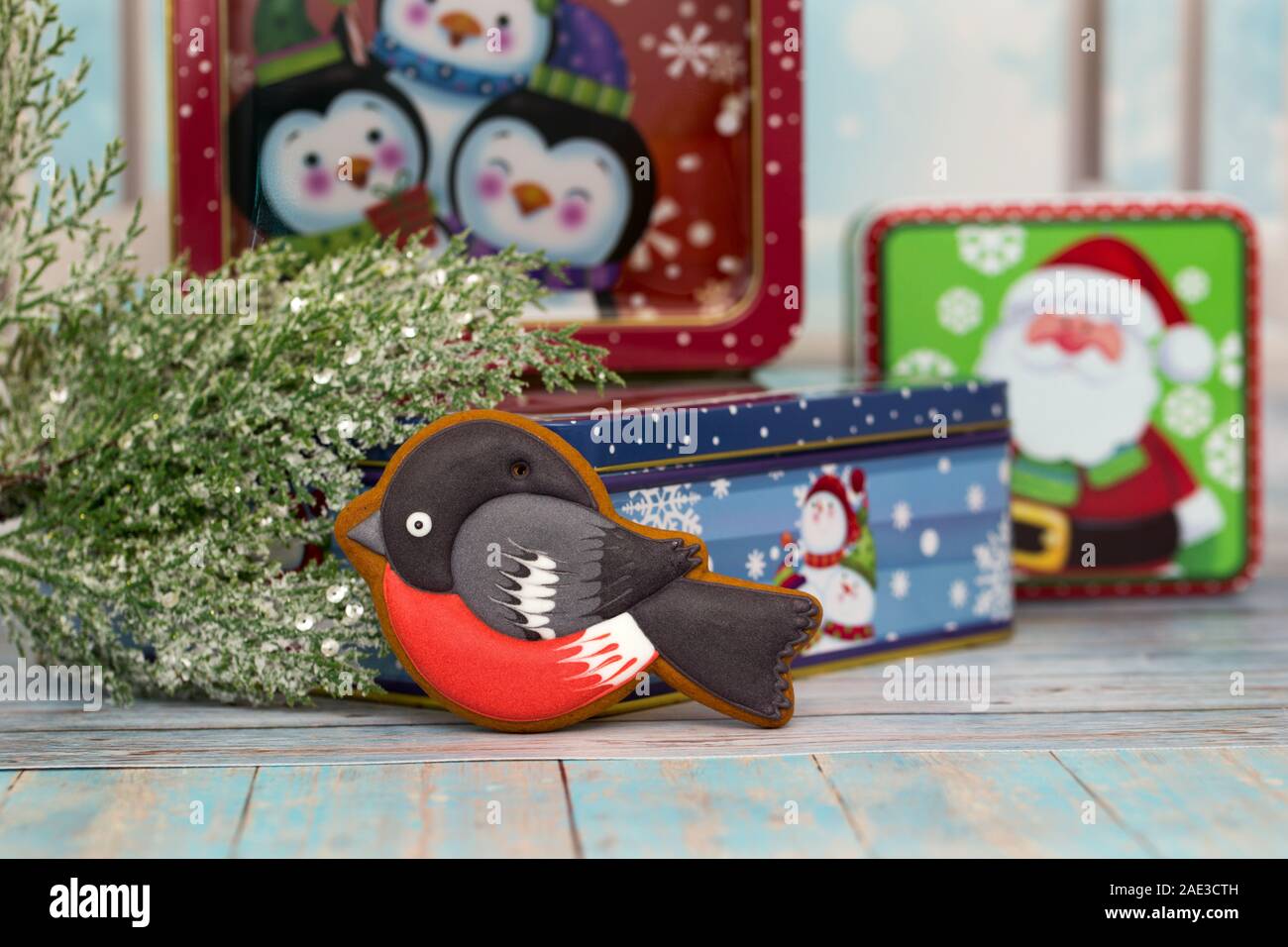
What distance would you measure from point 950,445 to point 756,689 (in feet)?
1.04

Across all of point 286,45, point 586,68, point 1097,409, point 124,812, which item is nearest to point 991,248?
point 1097,409

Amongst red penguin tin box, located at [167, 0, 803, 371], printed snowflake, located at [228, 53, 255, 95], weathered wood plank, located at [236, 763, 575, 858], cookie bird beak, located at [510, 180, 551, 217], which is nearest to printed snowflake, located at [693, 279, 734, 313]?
red penguin tin box, located at [167, 0, 803, 371]

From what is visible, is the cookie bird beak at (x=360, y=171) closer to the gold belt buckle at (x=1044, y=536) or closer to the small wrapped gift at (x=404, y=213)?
the small wrapped gift at (x=404, y=213)

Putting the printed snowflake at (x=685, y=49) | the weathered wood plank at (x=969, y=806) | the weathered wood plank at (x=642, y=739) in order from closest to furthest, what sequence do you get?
the weathered wood plank at (x=969, y=806), the weathered wood plank at (x=642, y=739), the printed snowflake at (x=685, y=49)

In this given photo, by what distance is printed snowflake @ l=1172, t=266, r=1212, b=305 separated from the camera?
1319 millimetres

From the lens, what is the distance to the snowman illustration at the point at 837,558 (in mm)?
1050

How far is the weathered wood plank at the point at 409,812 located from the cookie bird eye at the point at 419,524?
0.44 feet

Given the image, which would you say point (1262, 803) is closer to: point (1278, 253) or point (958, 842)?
point (958, 842)

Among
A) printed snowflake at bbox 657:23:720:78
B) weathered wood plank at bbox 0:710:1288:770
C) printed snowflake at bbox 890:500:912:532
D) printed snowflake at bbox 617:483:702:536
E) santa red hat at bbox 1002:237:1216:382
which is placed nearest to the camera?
weathered wood plank at bbox 0:710:1288:770

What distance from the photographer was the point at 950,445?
1.14 m

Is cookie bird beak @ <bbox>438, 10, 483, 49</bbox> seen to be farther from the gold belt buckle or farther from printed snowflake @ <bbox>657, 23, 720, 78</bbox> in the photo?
the gold belt buckle

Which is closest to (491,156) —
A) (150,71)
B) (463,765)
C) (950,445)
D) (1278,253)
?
(950,445)

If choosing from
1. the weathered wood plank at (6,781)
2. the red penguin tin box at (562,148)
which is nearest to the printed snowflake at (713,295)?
the red penguin tin box at (562,148)

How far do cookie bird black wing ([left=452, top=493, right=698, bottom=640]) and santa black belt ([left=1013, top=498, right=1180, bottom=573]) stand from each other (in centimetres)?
51
